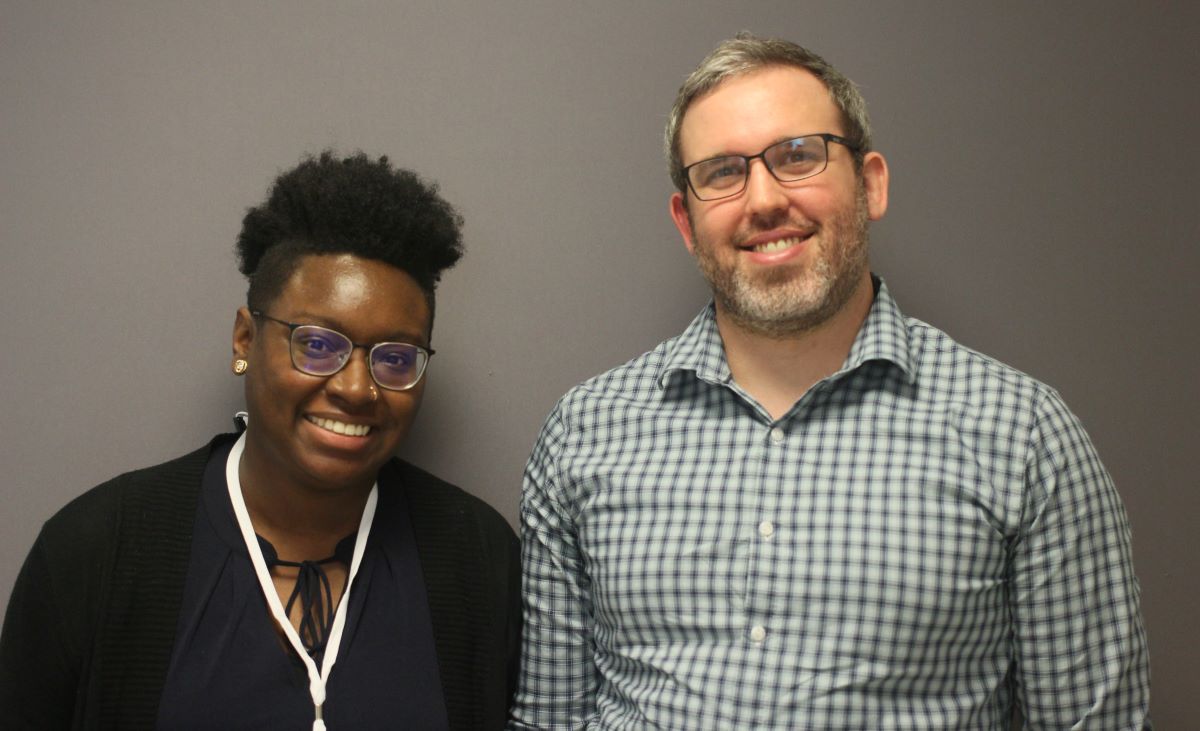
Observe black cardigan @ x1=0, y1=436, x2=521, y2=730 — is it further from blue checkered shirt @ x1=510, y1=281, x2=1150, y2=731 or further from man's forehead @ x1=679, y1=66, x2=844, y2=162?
man's forehead @ x1=679, y1=66, x2=844, y2=162

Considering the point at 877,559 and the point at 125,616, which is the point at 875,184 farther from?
the point at 125,616

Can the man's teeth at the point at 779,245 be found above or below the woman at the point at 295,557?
above

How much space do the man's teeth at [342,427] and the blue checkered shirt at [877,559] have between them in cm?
43

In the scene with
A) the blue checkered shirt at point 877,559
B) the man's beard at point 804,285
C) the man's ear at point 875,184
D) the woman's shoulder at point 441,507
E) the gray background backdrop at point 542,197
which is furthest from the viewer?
the gray background backdrop at point 542,197

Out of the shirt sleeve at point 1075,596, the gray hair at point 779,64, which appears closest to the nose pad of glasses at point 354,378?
the gray hair at point 779,64

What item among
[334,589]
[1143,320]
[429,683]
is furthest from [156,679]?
[1143,320]

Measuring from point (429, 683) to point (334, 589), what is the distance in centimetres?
24

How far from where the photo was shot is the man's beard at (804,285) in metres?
1.71

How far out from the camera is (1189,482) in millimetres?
2287

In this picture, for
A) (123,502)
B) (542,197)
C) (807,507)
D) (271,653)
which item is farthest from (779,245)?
(123,502)

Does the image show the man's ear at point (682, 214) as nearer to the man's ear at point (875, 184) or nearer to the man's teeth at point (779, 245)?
the man's teeth at point (779, 245)

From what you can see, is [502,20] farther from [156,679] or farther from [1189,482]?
[1189,482]

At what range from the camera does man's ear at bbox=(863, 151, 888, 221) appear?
183 centimetres

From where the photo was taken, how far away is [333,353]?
1.69 meters
